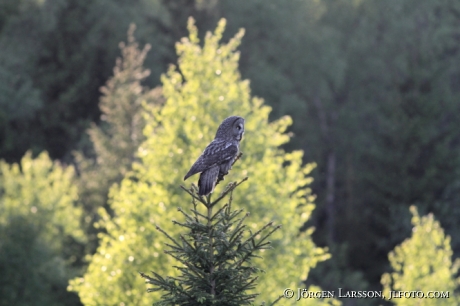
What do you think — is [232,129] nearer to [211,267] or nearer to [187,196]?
[211,267]

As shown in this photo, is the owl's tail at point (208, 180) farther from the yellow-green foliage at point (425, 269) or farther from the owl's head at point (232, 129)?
the yellow-green foliage at point (425, 269)

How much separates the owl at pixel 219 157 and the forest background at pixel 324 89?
84.7ft

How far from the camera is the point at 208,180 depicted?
32.6 ft

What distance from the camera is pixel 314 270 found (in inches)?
1641

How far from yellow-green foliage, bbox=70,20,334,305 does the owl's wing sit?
665 centimetres

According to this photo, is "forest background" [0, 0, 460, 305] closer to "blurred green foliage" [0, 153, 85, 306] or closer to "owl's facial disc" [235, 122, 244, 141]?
"blurred green foliage" [0, 153, 85, 306]

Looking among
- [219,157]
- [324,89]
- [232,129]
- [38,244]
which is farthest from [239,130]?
[324,89]

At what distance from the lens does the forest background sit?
4581 cm

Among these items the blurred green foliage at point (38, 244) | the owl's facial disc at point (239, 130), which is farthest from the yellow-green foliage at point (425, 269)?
the owl's facial disc at point (239, 130)

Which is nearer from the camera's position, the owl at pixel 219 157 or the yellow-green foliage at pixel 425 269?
the owl at pixel 219 157

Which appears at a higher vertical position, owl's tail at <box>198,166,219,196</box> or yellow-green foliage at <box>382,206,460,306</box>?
yellow-green foliage at <box>382,206,460,306</box>

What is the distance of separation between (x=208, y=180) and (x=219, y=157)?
1.94 feet

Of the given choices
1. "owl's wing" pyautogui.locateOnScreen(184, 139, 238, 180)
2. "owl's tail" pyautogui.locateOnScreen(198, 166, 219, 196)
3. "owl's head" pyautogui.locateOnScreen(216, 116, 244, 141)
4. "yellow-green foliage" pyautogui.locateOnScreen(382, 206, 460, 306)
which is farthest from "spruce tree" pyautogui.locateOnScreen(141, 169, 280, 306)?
"yellow-green foliage" pyautogui.locateOnScreen(382, 206, 460, 306)

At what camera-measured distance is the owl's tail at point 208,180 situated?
969cm
